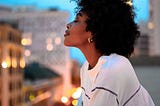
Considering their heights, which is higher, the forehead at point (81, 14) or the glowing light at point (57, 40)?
the forehead at point (81, 14)

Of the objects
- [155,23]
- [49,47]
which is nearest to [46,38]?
[49,47]

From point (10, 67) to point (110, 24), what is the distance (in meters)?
33.3

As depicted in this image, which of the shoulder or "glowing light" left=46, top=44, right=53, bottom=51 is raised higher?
the shoulder

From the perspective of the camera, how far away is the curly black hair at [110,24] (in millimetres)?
1699

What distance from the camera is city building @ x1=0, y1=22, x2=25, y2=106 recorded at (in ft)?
106

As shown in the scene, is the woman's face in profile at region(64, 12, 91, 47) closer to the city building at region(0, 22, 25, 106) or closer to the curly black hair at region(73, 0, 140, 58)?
the curly black hair at region(73, 0, 140, 58)

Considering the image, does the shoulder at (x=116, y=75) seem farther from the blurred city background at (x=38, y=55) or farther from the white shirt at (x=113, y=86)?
the blurred city background at (x=38, y=55)

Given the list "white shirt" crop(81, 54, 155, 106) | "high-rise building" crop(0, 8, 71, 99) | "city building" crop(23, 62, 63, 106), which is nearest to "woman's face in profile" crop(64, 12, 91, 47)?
"white shirt" crop(81, 54, 155, 106)

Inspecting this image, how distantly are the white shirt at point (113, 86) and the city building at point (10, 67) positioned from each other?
90.8ft

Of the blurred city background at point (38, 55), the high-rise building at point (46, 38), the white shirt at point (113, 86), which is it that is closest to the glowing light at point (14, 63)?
the blurred city background at point (38, 55)

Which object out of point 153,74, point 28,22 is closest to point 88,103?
point 153,74

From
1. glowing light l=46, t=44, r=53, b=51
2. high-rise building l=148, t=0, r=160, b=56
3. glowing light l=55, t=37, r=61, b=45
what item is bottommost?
glowing light l=46, t=44, r=53, b=51

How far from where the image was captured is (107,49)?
Result: 174cm

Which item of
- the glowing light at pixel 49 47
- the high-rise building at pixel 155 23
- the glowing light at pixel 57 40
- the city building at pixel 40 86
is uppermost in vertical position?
the high-rise building at pixel 155 23
